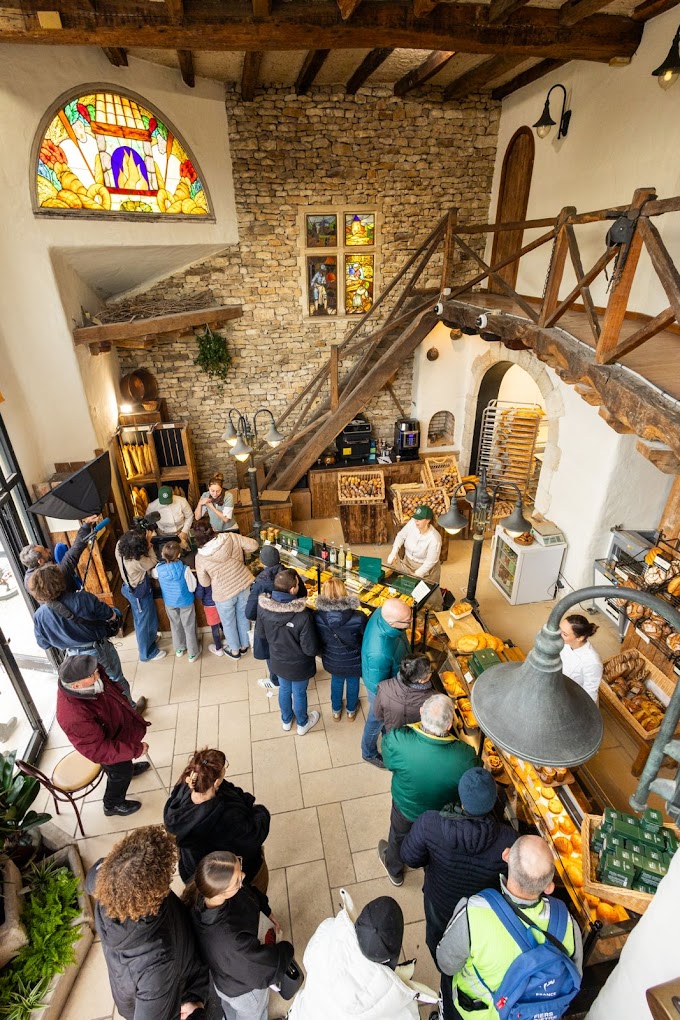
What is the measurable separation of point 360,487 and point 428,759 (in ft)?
19.4

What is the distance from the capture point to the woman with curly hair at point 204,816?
2.69 metres

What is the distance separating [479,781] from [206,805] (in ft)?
4.73

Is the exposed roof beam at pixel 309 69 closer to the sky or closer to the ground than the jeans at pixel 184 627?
closer to the sky

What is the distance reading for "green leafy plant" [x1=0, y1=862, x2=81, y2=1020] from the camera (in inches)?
113

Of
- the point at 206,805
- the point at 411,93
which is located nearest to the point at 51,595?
the point at 206,805

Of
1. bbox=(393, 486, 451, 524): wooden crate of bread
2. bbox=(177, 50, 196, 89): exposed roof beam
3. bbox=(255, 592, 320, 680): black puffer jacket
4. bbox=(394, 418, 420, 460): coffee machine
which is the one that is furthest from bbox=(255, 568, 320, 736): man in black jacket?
bbox=(177, 50, 196, 89): exposed roof beam

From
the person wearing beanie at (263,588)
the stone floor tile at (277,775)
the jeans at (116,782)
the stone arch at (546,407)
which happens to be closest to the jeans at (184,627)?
the person wearing beanie at (263,588)

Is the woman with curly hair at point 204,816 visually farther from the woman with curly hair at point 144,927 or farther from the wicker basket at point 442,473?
the wicker basket at point 442,473

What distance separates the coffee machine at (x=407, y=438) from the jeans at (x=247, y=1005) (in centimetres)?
777

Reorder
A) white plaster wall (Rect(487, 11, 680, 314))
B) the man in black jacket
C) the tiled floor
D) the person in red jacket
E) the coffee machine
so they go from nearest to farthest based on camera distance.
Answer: the person in red jacket, the tiled floor, the man in black jacket, white plaster wall (Rect(487, 11, 680, 314)), the coffee machine

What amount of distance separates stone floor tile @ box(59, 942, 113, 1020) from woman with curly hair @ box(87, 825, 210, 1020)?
1.17m

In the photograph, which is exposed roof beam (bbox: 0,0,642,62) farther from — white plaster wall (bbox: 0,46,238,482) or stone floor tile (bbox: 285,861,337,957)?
stone floor tile (bbox: 285,861,337,957)

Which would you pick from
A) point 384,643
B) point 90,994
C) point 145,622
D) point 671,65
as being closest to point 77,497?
point 145,622

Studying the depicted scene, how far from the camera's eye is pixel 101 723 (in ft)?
11.7
